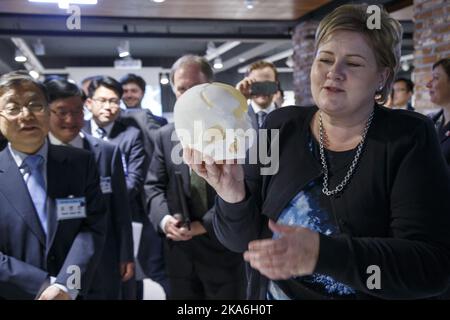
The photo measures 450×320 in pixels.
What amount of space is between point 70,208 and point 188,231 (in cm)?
45

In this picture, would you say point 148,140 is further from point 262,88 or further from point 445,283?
point 445,283

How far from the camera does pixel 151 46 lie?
36.0 ft

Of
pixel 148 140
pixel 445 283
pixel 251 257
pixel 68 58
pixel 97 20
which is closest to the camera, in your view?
pixel 251 257

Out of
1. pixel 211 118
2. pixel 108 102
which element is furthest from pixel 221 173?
pixel 108 102

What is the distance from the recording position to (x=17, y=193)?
1.32 meters

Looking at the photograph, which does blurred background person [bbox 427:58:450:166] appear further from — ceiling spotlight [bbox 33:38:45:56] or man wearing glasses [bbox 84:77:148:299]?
ceiling spotlight [bbox 33:38:45:56]

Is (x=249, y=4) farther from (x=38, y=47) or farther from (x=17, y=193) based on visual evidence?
(x=38, y=47)

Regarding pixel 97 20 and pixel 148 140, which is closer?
pixel 148 140

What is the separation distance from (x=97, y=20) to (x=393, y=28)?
4.96m

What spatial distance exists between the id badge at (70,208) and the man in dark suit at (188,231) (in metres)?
0.37

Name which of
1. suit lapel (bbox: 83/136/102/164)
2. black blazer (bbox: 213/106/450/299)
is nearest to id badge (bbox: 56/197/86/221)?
suit lapel (bbox: 83/136/102/164)

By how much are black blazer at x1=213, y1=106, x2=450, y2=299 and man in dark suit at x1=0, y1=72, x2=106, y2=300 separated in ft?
2.23
